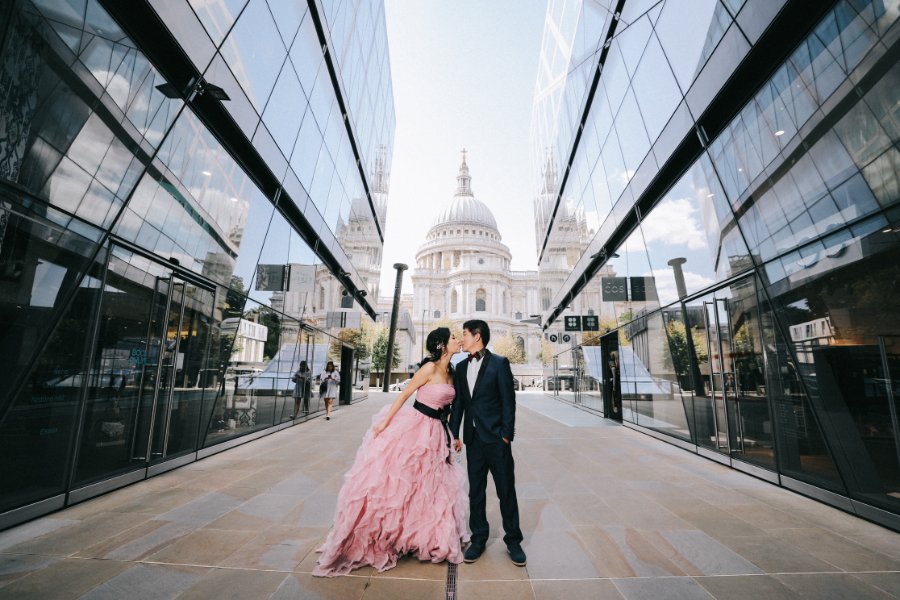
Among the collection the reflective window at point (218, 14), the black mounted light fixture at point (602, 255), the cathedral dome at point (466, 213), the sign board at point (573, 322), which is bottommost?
the sign board at point (573, 322)

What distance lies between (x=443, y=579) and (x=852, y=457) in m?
4.99

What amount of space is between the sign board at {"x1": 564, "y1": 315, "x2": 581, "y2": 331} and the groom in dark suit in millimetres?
14494

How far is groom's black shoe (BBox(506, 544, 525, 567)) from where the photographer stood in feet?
10.5

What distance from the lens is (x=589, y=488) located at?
551cm

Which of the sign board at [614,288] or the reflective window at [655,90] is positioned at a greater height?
the reflective window at [655,90]

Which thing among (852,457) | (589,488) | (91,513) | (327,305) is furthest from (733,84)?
(327,305)

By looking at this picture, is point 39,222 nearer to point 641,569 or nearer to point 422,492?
point 422,492

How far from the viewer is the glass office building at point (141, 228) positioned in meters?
3.91

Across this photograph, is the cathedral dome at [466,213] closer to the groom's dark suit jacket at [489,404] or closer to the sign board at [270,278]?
the sign board at [270,278]

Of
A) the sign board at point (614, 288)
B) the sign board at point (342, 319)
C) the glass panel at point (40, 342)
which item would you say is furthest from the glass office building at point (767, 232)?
the sign board at point (342, 319)

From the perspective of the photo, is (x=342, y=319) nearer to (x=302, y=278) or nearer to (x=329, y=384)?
(x=329, y=384)

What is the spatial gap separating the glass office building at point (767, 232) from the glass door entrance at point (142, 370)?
335 inches

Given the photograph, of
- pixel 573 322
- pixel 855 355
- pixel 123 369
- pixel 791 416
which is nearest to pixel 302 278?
pixel 123 369

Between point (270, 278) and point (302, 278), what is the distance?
2262 millimetres
